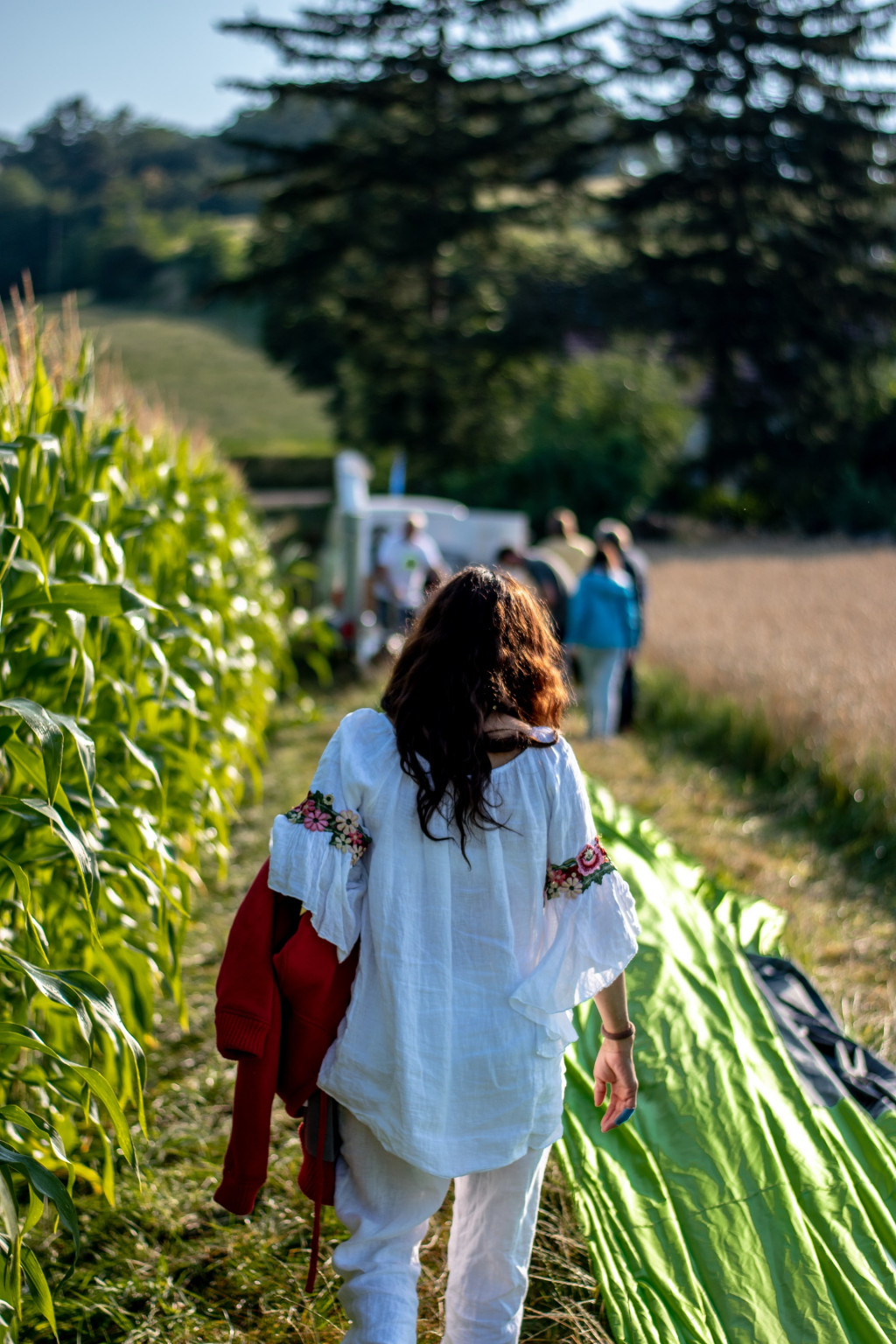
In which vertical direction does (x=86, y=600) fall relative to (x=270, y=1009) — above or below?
above

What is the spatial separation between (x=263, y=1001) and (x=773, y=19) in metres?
26.8

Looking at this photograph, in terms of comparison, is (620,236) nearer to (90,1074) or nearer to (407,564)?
(407,564)

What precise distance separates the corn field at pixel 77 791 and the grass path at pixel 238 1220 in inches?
5.0

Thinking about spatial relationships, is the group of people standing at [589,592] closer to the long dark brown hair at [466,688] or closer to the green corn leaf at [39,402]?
the green corn leaf at [39,402]

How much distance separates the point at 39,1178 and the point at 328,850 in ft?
2.50

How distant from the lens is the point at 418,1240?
1.87 metres

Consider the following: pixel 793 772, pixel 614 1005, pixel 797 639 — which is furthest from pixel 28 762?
pixel 797 639

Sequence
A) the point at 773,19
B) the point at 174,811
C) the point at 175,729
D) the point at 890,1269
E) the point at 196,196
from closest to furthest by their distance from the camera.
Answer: the point at 890,1269
the point at 174,811
the point at 175,729
the point at 773,19
the point at 196,196

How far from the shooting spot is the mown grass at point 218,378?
1900 inches

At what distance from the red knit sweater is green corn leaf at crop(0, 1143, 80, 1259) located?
27cm

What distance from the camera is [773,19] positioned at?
75.2 feet

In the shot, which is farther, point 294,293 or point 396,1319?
point 294,293

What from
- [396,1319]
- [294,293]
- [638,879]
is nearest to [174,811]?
[638,879]

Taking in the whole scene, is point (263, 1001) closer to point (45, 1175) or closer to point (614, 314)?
point (45, 1175)
